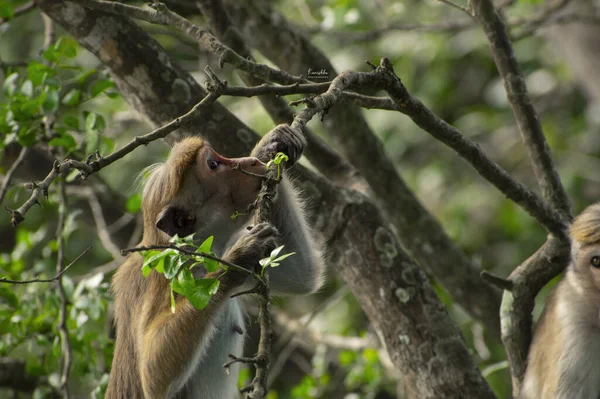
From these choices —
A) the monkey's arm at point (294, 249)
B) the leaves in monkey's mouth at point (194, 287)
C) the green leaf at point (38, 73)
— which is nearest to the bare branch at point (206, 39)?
the leaves in monkey's mouth at point (194, 287)

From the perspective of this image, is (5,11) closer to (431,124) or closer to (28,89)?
(28,89)

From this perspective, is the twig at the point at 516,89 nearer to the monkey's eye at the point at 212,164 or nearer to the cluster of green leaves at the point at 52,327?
the monkey's eye at the point at 212,164

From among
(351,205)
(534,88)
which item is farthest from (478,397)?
(534,88)

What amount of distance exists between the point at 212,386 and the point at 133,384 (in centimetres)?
53

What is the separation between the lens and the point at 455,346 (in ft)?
15.9

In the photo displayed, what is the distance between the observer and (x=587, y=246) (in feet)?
15.2

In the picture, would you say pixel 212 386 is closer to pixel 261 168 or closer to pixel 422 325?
pixel 422 325

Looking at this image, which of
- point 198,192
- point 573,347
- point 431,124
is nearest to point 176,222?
point 198,192

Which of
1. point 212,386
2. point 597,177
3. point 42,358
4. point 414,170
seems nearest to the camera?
point 212,386

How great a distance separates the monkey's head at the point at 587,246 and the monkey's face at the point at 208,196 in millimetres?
1918

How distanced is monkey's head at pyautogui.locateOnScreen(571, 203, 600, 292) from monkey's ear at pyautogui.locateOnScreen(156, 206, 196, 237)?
7.24 ft

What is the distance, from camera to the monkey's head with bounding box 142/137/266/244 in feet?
13.9

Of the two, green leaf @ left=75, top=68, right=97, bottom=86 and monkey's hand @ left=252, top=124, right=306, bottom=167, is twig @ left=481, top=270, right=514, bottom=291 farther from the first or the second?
green leaf @ left=75, top=68, right=97, bottom=86

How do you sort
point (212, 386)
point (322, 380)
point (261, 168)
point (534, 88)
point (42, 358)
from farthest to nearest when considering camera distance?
point (534, 88) → point (322, 380) → point (42, 358) → point (212, 386) → point (261, 168)
